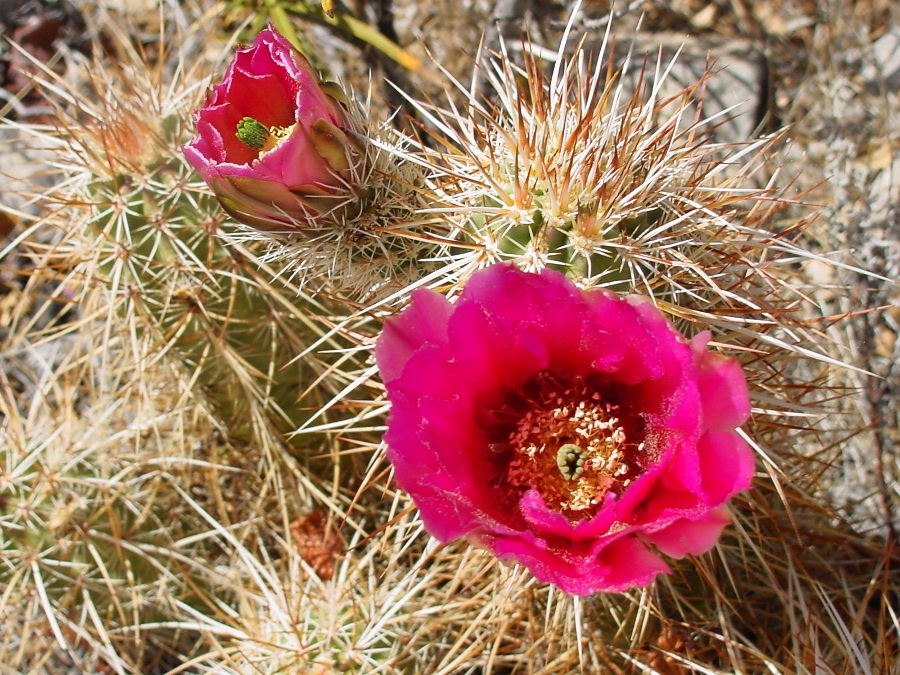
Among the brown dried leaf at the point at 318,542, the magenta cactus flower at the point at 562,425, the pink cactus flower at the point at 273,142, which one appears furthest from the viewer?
the brown dried leaf at the point at 318,542

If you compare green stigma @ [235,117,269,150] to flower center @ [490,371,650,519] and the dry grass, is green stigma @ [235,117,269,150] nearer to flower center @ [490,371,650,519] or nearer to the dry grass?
the dry grass

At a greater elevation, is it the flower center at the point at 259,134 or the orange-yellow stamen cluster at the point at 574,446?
the flower center at the point at 259,134

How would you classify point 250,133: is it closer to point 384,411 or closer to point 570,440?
point 384,411

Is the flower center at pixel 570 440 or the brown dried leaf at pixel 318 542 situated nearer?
the flower center at pixel 570 440

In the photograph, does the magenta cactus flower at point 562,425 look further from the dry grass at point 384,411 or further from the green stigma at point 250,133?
the green stigma at point 250,133

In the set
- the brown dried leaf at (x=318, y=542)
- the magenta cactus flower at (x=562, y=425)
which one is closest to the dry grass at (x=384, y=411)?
the brown dried leaf at (x=318, y=542)

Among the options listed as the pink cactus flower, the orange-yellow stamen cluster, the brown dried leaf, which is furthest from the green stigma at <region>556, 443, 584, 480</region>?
the brown dried leaf

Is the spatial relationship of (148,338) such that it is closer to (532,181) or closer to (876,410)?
(532,181)

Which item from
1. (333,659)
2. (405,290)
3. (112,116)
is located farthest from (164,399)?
(405,290)
